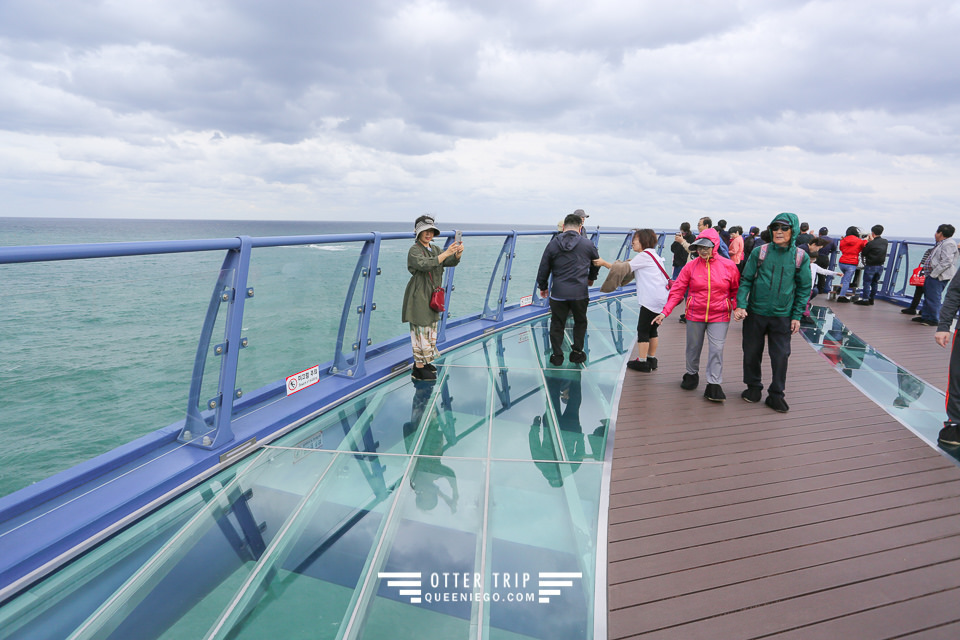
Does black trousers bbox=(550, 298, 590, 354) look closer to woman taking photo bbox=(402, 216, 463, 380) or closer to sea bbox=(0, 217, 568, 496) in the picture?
woman taking photo bbox=(402, 216, 463, 380)

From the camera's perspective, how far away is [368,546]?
8.71ft

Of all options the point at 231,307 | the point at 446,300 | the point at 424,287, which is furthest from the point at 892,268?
the point at 231,307

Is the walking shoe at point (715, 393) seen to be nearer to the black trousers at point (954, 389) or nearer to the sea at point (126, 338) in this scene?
the black trousers at point (954, 389)

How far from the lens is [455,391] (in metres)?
5.00

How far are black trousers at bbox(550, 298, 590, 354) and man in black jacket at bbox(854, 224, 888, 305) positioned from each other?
8.69 meters

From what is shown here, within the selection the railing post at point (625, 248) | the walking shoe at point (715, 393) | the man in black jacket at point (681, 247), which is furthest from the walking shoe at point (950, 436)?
the railing post at point (625, 248)

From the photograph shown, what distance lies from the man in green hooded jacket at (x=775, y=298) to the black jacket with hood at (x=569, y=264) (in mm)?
1715

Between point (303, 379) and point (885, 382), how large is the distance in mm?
6154

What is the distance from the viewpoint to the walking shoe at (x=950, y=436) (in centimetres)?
393

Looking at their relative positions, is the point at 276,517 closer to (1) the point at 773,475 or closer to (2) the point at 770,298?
(1) the point at 773,475

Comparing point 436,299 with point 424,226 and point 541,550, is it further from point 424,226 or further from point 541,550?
point 541,550

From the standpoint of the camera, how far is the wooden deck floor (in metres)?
2.29

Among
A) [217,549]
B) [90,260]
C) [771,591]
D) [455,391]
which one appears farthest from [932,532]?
[90,260]

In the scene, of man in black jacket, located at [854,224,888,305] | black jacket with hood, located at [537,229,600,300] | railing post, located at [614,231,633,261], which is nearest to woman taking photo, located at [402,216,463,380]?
black jacket with hood, located at [537,229,600,300]
